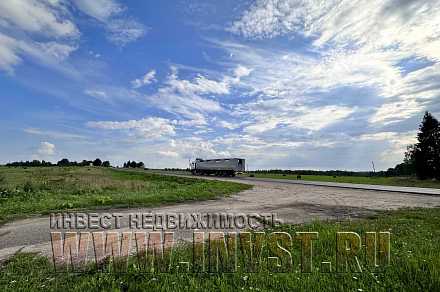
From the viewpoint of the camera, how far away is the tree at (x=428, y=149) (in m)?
45.0

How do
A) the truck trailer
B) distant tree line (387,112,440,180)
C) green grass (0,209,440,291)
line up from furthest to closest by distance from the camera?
the truck trailer < distant tree line (387,112,440,180) < green grass (0,209,440,291)

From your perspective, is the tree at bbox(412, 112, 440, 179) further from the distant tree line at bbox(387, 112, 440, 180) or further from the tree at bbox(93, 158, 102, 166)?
the tree at bbox(93, 158, 102, 166)

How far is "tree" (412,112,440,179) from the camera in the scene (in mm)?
45031

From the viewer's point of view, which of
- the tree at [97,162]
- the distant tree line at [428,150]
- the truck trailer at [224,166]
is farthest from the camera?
the tree at [97,162]

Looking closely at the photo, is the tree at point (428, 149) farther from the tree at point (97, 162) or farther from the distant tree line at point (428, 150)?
the tree at point (97, 162)

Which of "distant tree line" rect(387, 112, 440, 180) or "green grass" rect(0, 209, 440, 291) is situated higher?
"distant tree line" rect(387, 112, 440, 180)

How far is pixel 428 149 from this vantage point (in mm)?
46250

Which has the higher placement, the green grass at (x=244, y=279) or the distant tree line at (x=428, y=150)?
the distant tree line at (x=428, y=150)

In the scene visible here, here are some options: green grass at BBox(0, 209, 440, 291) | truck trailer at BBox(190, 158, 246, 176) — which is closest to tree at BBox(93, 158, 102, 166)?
truck trailer at BBox(190, 158, 246, 176)

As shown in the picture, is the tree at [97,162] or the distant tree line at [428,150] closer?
the distant tree line at [428,150]

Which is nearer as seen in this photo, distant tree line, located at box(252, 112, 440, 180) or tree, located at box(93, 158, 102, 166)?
distant tree line, located at box(252, 112, 440, 180)

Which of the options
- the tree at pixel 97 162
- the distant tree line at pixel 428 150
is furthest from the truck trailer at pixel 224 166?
the tree at pixel 97 162

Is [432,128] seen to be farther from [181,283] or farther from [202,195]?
[181,283]

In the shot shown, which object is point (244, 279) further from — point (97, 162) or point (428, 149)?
point (97, 162)
